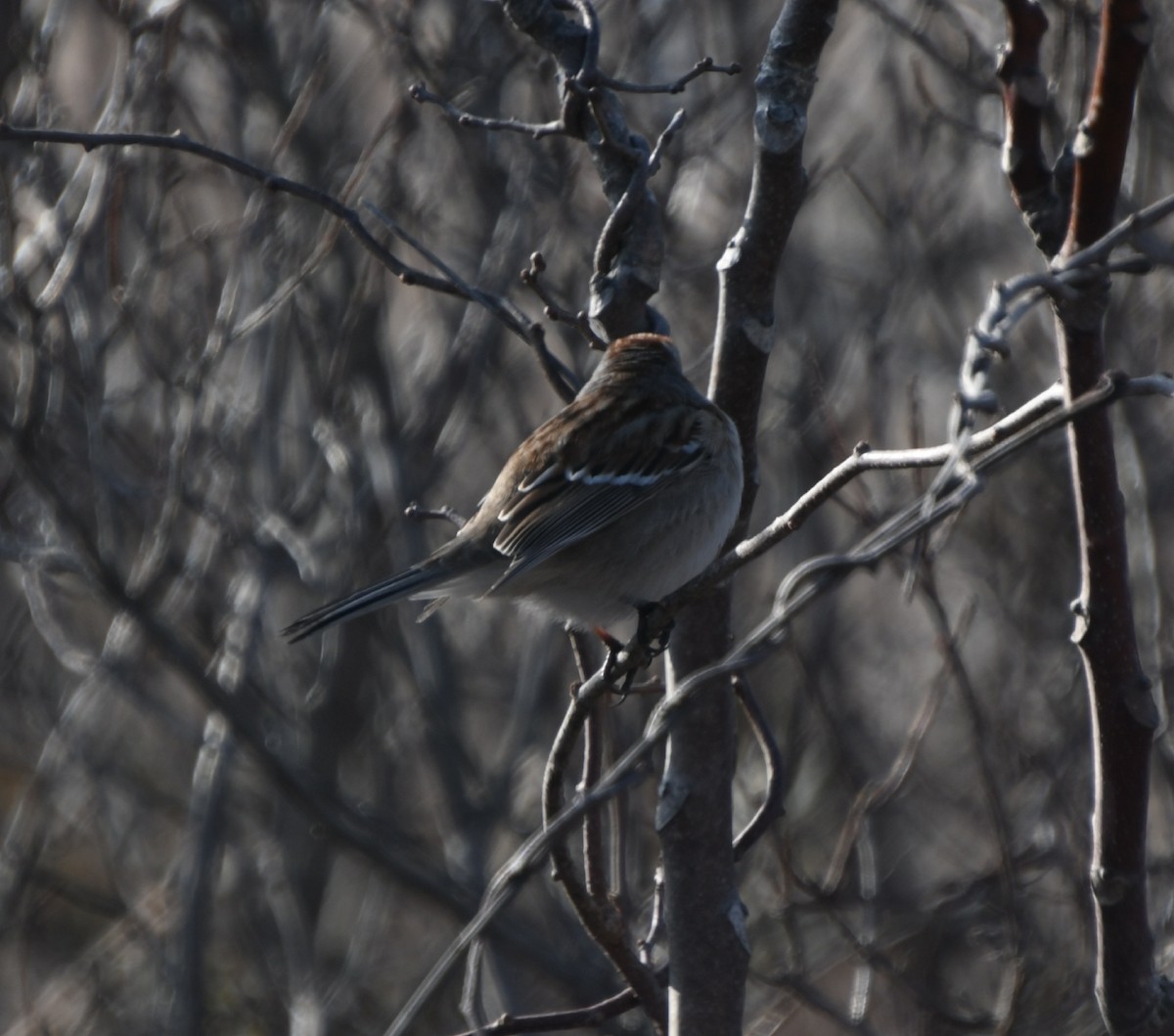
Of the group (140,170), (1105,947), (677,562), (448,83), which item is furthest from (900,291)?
(1105,947)

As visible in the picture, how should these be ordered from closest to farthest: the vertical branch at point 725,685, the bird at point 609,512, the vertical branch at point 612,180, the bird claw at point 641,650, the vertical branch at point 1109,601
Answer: the vertical branch at point 1109,601 < the vertical branch at point 725,685 < the bird claw at point 641,650 < the vertical branch at point 612,180 < the bird at point 609,512

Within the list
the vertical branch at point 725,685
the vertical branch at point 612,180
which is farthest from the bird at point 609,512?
the vertical branch at point 725,685

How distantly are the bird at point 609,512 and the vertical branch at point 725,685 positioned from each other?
0.96m

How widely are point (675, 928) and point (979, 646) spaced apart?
219 inches

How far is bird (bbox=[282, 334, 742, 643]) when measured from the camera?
425 centimetres

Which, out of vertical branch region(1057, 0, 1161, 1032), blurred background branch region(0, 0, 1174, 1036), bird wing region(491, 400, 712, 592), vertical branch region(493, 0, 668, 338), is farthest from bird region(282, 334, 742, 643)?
vertical branch region(1057, 0, 1161, 1032)

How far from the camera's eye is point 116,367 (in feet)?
22.4

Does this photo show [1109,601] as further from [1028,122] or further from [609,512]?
[609,512]

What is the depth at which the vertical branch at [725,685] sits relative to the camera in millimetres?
2826

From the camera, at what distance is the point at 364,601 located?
3.78 metres

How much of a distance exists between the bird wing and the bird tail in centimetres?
28

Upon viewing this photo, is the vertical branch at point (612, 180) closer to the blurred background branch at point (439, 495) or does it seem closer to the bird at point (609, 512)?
the bird at point (609, 512)

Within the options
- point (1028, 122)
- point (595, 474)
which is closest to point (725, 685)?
point (1028, 122)

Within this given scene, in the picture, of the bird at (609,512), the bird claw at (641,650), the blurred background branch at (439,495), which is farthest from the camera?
the blurred background branch at (439,495)
